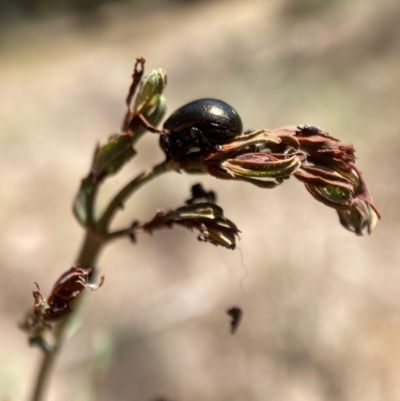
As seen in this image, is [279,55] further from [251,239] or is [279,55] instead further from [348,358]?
[348,358]

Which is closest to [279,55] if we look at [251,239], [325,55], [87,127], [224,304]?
[325,55]

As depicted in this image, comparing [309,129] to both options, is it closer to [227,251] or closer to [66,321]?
[66,321]

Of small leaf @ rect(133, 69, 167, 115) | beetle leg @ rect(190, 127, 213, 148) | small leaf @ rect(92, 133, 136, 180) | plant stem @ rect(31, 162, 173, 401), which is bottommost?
plant stem @ rect(31, 162, 173, 401)

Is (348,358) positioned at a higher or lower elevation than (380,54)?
lower

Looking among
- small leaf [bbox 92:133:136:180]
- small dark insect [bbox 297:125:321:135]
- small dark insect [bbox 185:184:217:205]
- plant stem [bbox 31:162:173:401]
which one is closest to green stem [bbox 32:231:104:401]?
plant stem [bbox 31:162:173:401]

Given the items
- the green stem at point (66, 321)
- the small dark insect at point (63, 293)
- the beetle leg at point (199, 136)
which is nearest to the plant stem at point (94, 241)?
the green stem at point (66, 321)

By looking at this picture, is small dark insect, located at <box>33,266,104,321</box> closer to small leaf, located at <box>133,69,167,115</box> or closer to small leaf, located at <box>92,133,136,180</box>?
small leaf, located at <box>92,133,136,180</box>

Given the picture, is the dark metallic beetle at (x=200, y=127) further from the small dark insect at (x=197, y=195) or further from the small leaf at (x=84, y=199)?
the small leaf at (x=84, y=199)
